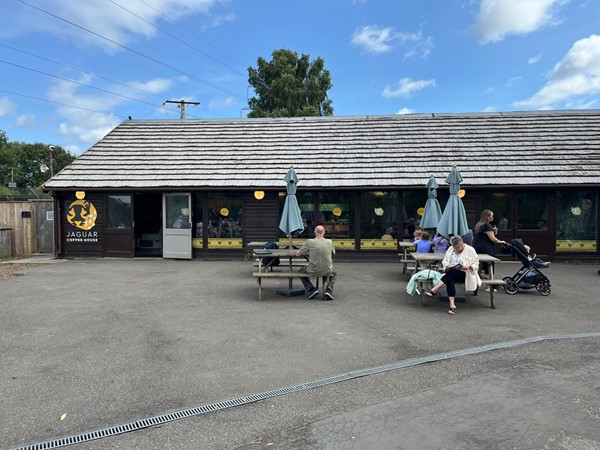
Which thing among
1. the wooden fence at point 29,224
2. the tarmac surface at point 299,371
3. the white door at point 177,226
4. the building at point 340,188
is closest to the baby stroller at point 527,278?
the tarmac surface at point 299,371

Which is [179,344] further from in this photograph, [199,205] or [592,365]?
[199,205]

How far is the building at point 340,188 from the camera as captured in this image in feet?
46.6

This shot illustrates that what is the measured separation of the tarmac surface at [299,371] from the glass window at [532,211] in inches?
238

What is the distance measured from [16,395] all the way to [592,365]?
20.2ft

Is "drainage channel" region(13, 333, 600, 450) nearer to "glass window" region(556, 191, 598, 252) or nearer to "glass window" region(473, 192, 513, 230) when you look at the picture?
"glass window" region(473, 192, 513, 230)

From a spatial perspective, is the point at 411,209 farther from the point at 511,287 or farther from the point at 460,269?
the point at 460,269

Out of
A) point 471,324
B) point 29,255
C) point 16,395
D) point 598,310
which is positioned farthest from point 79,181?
point 598,310

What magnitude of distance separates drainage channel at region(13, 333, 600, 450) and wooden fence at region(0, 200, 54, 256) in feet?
48.7

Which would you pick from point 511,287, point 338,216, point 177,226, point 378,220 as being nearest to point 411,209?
point 378,220

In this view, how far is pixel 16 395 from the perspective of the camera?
4102 mm

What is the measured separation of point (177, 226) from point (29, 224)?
20.9 ft

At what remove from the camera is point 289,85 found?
35.2 metres

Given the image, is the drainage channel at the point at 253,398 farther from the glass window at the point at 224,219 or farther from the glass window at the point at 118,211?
the glass window at the point at 118,211

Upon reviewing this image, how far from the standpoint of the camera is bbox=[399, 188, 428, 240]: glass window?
1462 centimetres
